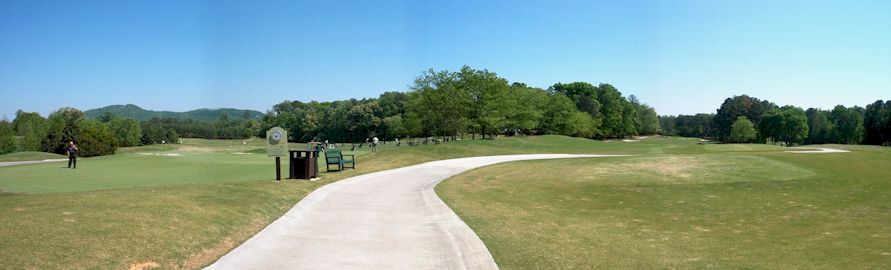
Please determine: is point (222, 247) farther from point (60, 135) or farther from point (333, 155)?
point (60, 135)

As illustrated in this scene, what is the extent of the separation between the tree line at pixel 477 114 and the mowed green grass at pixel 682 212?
3248 cm

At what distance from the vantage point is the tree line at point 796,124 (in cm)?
9788

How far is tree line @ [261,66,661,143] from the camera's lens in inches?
2297

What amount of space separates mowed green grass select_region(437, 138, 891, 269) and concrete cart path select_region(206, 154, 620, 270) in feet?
2.13

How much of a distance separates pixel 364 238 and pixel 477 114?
49701 millimetres

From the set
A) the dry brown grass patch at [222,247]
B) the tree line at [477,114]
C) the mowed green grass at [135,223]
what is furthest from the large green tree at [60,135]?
the dry brown grass patch at [222,247]

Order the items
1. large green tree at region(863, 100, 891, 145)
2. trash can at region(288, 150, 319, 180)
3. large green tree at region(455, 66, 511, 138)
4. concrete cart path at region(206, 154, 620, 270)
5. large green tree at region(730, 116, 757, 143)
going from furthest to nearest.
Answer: large green tree at region(730, 116, 757, 143) → large green tree at region(863, 100, 891, 145) → large green tree at region(455, 66, 511, 138) → trash can at region(288, 150, 319, 180) → concrete cart path at region(206, 154, 620, 270)

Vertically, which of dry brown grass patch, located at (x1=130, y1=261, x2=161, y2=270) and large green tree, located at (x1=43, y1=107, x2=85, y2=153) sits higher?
large green tree, located at (x1=43, y1=107, x2=85, y2=153)

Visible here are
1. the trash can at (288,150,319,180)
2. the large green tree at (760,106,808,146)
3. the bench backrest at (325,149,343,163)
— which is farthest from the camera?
the large green tree at (760,106,808,146)

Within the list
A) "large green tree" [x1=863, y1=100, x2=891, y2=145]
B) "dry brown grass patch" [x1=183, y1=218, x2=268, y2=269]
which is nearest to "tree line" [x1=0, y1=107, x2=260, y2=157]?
"dry brown grass patch" [x1=183, y1=218, x2=268, y2=269]

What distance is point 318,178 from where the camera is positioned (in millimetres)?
19875

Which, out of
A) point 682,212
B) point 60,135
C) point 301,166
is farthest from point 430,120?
point 60,135

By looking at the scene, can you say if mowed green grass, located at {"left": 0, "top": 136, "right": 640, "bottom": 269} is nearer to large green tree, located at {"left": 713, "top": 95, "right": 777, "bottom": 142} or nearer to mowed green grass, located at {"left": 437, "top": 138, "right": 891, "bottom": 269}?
mowed green grass, located at {"left": 437, "top": 138, "right": 891, "bottom": 269}

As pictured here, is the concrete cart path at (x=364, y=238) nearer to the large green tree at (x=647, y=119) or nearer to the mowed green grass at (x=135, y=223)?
the mowed green grass at (x=135, y=223)
